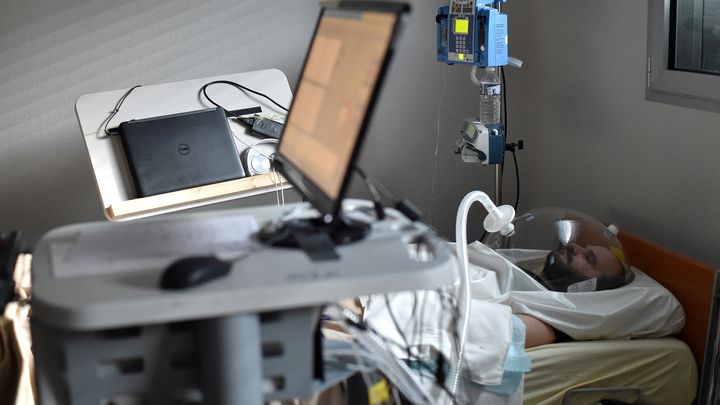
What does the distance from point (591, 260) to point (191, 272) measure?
1.72 metres

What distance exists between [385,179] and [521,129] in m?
0.62

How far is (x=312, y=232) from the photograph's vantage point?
1.37 meters

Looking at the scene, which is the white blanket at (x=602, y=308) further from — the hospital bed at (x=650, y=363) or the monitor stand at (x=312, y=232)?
the monitor stand at (x=312, y=232)

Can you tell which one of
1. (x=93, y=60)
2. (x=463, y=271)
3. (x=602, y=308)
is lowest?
→ (x=602, y=308)

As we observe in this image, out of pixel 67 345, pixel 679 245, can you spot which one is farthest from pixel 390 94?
pixel 67 345

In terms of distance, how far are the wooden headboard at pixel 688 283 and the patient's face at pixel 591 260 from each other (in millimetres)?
155

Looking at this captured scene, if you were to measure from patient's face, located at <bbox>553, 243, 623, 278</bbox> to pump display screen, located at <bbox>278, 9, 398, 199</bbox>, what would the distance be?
4.19 feet

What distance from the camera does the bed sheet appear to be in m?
2.35

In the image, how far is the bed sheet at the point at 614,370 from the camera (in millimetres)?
2348

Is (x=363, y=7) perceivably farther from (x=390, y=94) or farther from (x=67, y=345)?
(x=390, y=94)

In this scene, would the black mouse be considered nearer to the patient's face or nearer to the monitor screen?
the monitor screen

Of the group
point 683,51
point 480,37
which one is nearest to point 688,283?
point 683,51

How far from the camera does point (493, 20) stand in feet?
9.20

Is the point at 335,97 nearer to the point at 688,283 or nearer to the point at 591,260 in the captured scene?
the point at 591,260
